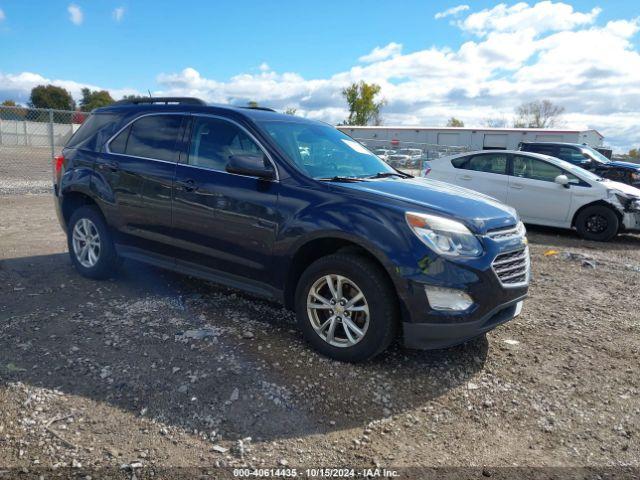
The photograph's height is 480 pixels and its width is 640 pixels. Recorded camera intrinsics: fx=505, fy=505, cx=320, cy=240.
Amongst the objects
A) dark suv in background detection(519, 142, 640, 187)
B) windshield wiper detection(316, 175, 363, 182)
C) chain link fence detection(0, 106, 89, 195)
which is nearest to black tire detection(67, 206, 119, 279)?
chain link fence detection(0, 106, 89, 195)

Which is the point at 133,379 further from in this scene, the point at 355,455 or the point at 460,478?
the point at 460,478

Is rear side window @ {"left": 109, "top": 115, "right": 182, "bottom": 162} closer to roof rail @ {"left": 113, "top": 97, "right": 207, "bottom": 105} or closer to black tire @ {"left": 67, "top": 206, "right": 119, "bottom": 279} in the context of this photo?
roof rail @ {"left": 113, "top": 97, "right": 207, "bottom": 105}

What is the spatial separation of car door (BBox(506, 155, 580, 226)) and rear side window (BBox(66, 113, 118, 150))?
7405mm

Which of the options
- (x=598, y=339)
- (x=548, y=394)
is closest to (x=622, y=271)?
(x=598, y=339)

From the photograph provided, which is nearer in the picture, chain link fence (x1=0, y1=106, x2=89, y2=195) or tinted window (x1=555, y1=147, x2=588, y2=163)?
chain link fence (x1=0, y1=106, x2=89, y2=195)

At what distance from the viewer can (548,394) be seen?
137 inches

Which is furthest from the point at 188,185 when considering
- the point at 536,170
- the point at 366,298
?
the point at 536,170

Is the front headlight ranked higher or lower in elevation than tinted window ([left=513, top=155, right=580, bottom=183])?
lower

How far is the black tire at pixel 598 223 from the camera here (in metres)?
9.04

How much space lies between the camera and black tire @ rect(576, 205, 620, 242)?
9.04 metres

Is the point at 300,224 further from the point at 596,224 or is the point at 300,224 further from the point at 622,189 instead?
the point at 622,189

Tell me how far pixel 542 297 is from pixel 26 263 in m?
5.94

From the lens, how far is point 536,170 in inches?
379

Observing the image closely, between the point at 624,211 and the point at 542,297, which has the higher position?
the point at 624,211
